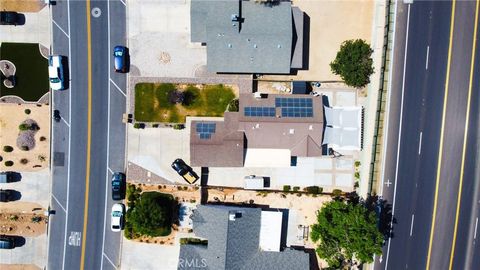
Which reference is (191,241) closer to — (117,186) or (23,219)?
(117,186)

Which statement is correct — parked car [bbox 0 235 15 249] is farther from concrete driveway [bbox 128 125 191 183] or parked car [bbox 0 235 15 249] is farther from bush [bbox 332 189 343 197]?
bush [bbox 332 189 343 197]

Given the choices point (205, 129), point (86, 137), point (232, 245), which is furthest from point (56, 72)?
point (232, 245)

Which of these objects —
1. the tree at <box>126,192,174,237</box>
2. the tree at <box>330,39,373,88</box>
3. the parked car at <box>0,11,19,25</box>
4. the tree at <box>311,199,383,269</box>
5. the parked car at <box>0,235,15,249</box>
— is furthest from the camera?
the parked car at <box>0,235,15,249</box>

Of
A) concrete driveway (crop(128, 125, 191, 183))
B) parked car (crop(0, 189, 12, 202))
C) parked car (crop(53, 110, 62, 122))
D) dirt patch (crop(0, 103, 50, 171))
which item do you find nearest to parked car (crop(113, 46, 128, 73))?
concrete driveway (crop(128, 125, 191, 183))

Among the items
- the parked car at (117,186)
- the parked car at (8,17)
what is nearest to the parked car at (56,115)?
the parked car at (117,186)

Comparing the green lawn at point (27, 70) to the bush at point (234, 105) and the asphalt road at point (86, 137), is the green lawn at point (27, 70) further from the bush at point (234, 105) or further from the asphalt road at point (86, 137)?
the bush at point (234, 105)

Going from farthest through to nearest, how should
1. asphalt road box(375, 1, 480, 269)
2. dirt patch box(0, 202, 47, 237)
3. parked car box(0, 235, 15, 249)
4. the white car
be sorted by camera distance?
dirt patch box(0, 202, 47, 237) → parked car box(0, 235, 15, 249) → the white car → asphalt road box(375, 1, 480, 269)
